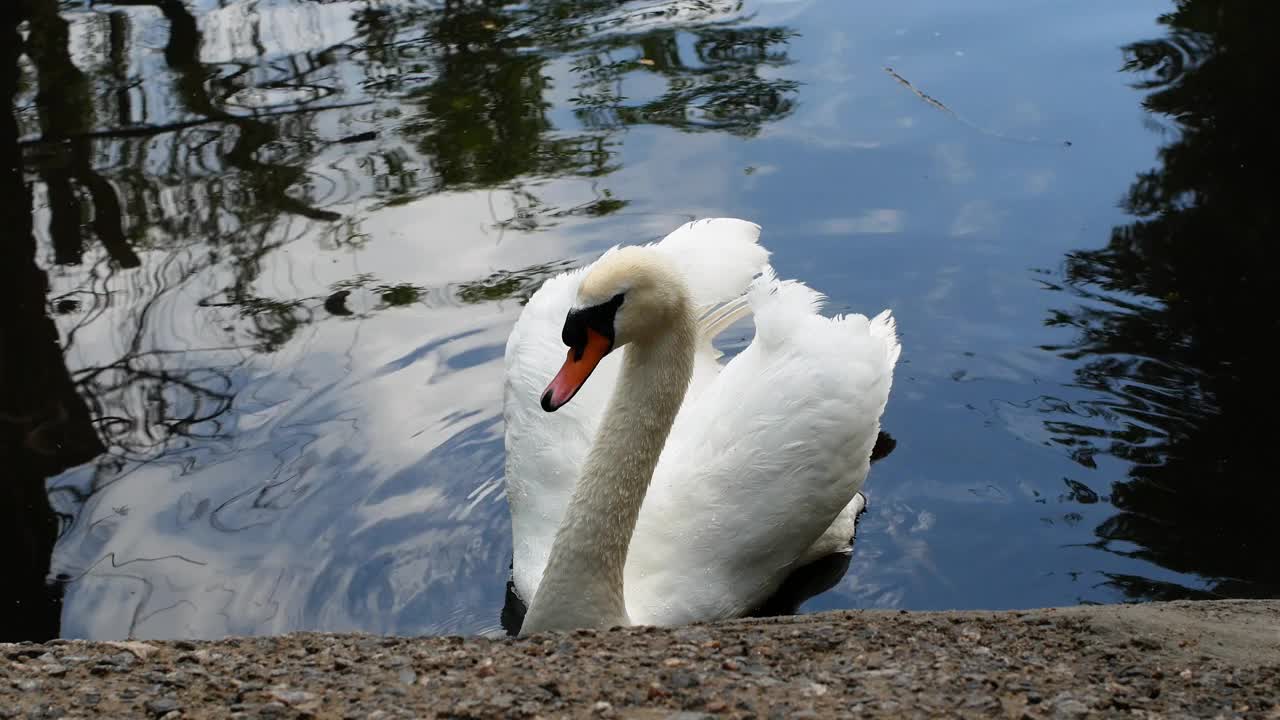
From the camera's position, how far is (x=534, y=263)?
7793 millimetres

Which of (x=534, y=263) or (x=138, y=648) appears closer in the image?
(x=138, y=648)

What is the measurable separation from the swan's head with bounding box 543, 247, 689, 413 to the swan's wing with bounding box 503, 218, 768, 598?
0.65m

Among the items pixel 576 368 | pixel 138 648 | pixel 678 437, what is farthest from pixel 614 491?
pixel 138 648

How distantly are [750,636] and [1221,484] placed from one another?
9.32ft

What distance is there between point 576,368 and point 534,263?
337 centimetres

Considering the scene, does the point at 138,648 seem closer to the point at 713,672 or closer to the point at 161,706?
the point at 161,706

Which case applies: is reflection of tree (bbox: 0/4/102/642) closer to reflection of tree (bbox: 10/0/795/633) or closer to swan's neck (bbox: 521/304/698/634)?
reflection of tree (bbox: 10/0/795/633)

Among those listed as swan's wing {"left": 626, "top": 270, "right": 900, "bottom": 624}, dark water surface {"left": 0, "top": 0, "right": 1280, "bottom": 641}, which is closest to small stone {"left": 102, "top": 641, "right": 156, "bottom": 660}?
dark water surface {"left": 0, "top": 0, "right": 1280, "bottom": 641}

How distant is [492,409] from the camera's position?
659cm

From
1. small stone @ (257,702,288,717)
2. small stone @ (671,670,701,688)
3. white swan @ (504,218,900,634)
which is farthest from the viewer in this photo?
white swan @ (504,218,900,634)

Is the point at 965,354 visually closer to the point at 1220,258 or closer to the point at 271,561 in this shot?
the point at 1220,258

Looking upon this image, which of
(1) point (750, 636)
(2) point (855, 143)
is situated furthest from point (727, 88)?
(1) point (750, 636)

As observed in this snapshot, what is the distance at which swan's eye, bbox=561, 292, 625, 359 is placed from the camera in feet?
14.8

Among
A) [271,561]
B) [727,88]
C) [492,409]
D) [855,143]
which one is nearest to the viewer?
[271,561]
